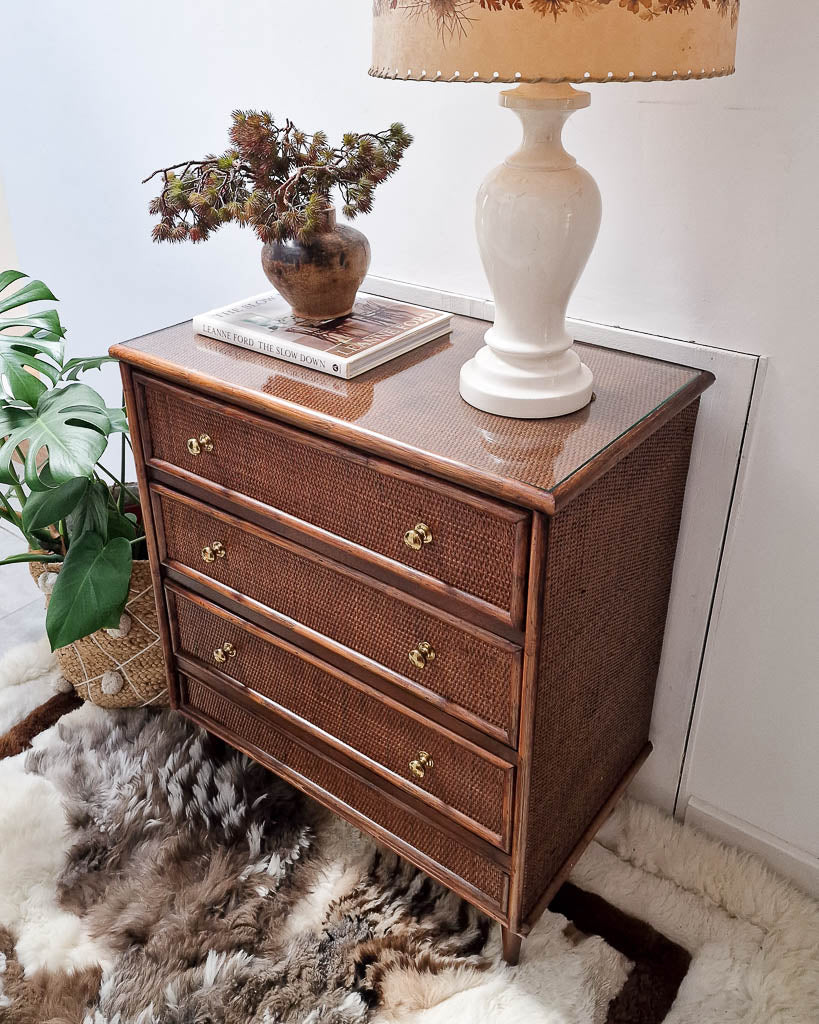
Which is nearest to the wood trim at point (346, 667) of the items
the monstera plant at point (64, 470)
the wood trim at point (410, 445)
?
the monstera plant at point (64, 470)

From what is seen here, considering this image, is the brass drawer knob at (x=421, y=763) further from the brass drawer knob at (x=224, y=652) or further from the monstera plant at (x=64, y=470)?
the monstera plant at (x=64, y=470)

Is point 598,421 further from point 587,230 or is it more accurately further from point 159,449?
point 159,449

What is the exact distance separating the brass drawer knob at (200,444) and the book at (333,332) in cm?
14

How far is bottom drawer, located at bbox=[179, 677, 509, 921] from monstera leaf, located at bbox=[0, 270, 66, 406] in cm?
54

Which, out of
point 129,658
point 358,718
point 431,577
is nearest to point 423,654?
point 431,577

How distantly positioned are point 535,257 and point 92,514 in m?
0.85

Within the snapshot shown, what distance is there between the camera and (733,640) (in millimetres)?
1288

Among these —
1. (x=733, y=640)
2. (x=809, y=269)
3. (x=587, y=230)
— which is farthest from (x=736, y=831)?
(x=587, y=230)

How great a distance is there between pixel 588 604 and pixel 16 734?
1.15 m

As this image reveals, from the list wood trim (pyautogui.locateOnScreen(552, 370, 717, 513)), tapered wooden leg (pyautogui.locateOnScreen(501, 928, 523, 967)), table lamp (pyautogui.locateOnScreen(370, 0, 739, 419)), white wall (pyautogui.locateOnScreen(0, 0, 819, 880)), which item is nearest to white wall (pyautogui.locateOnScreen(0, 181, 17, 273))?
white wall (pyautogui.locateOnScreen(0, 0, 819, 880))

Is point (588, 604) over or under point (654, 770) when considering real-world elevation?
over

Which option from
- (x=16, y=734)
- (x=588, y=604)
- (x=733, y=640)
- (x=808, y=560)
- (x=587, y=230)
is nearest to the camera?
(x=587, y=230)

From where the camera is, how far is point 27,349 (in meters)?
1.41

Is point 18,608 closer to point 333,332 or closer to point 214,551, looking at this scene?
point 214,551
